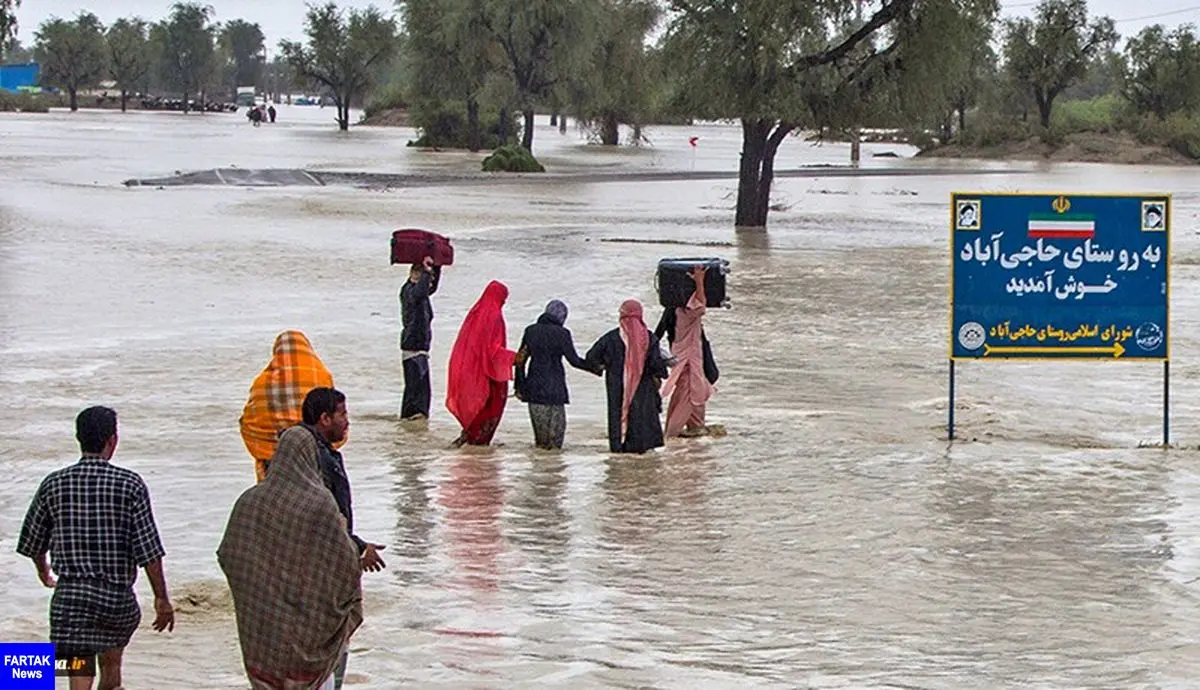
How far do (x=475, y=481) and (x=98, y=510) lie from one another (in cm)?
621

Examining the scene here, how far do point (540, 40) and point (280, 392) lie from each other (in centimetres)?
6269

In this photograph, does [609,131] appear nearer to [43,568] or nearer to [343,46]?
[343,46]

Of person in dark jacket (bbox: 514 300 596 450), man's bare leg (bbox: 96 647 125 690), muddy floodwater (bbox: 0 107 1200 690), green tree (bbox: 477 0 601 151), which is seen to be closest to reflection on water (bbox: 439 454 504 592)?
muddy floodwater (bbox: 0 107 1200 690)

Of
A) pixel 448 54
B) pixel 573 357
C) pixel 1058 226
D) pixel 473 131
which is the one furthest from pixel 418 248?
pixel 473 131

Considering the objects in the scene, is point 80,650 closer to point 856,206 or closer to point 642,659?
point 642,659

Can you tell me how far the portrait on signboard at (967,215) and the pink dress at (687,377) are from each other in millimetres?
1928

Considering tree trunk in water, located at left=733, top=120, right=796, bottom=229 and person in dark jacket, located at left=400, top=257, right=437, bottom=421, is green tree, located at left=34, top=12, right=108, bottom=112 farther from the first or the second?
person in dark jacket, located at left=400, top=257, right=437, bottom=421

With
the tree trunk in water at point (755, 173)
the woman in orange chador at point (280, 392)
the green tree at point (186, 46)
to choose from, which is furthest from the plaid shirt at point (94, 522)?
the green tree at point (186, 46)

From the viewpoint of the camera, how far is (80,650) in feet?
23.0

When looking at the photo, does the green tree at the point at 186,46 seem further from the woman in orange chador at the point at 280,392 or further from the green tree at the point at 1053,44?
the woman in orange chador at the point at 280,392

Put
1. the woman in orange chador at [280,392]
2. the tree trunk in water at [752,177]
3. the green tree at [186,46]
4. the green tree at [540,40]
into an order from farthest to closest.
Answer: the green tree at [186,46], the green tree at [540,40], the tree trunk in water at [752,177], the woman in orange chador at [280,392]

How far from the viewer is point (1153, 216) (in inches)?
570

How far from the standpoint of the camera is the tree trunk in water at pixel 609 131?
95481mm

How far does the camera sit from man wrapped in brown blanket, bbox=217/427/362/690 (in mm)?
6461
